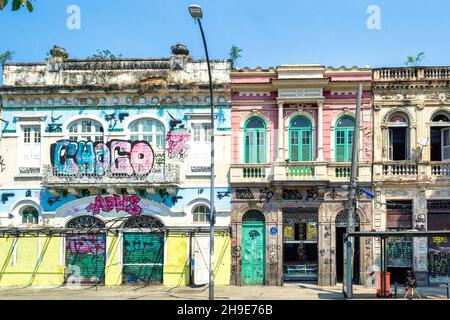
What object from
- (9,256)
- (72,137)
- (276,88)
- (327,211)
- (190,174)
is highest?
(276,88)

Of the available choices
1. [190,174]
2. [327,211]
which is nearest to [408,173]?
[327,211]

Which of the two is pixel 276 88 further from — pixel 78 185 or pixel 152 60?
pixel 78 185

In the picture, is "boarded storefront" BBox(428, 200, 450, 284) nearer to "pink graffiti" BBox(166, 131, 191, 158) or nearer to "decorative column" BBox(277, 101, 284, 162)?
"decorative column" BBox(277, 101, 284, 162)

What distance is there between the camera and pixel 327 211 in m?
24.9

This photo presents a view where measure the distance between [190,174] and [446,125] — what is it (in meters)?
11.3

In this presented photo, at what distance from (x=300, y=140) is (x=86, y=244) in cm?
1039

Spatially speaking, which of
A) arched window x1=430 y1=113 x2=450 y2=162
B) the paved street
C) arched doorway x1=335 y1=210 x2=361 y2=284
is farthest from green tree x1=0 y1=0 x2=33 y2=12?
arched window x1=430 y1=113 x2=450 y2=162

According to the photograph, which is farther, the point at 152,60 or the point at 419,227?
the point at 152,60

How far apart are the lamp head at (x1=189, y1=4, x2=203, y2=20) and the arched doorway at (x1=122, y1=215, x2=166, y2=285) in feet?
35.3

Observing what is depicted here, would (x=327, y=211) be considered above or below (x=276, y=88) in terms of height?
below

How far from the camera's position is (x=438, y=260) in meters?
24.4

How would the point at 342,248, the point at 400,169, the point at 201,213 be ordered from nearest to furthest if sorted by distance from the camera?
the point at 400,169 < the point at 342,248 < the point at 201,213

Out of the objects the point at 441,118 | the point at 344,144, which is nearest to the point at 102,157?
the point at 344,144

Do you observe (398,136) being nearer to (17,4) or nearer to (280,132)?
(280,132)
